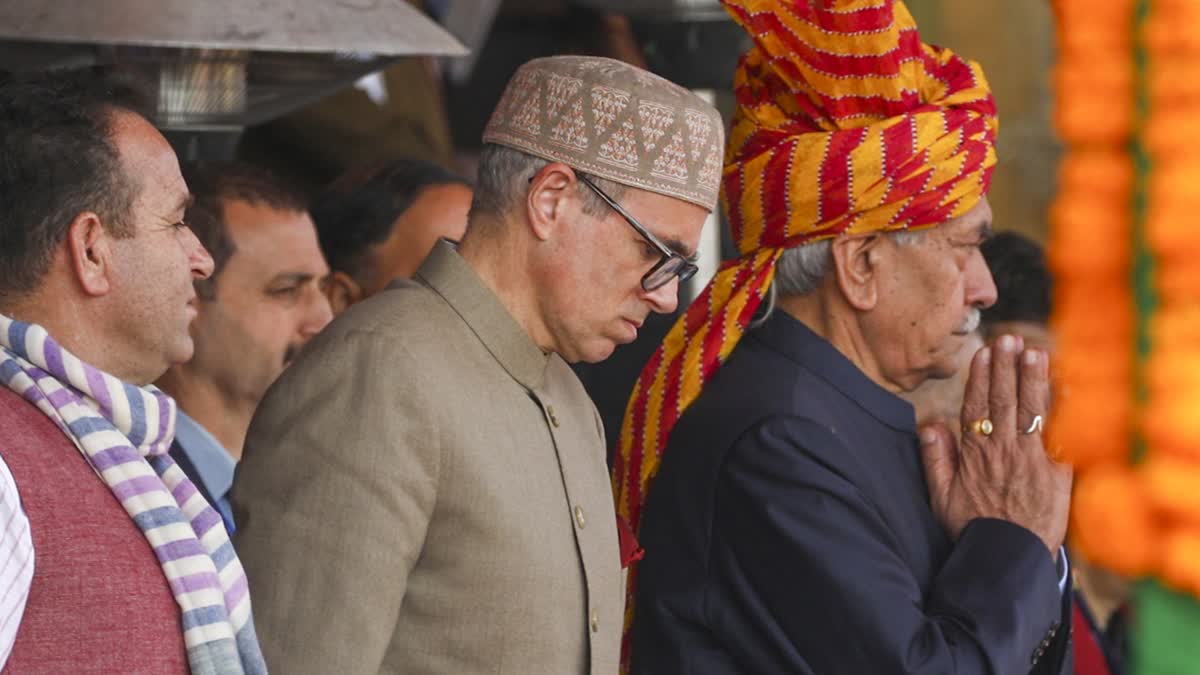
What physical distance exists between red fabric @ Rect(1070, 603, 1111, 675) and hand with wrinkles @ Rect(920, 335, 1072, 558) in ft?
3.68

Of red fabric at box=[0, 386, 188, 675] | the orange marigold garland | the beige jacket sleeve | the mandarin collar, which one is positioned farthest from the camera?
the mandarin collar

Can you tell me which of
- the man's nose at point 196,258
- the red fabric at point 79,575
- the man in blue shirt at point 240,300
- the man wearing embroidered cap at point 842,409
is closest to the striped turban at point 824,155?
the man wearing embroidered cap at point 842,409

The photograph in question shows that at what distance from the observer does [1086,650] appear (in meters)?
3.64

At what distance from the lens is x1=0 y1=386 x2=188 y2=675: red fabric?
1.75 metres

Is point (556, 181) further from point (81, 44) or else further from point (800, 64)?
point (81, 44)

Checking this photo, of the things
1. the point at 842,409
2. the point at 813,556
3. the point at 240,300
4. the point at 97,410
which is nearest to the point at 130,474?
the point at 97,410

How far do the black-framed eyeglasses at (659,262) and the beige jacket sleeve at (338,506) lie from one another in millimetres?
348

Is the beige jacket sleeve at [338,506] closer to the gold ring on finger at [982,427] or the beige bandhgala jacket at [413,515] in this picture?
the beige bandhgala jacket at [413,515]

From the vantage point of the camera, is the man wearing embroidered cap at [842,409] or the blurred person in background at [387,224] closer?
the man wearing embroidered cap at [842,409]

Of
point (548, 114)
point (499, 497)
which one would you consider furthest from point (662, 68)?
point (499, 497)

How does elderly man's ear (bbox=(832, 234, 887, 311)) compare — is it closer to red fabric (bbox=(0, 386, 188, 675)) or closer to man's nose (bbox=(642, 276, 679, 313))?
man's nose (bbox=(642, 276, 679, 313))

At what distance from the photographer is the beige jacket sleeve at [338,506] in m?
2.00

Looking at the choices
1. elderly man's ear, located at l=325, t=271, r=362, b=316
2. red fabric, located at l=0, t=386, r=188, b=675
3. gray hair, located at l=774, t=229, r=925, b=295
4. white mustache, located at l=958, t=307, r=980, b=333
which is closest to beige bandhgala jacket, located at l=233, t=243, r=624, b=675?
red fabric, located at l=0, t=386, r=188, b=675

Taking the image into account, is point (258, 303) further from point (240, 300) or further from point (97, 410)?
point (97, 410)
